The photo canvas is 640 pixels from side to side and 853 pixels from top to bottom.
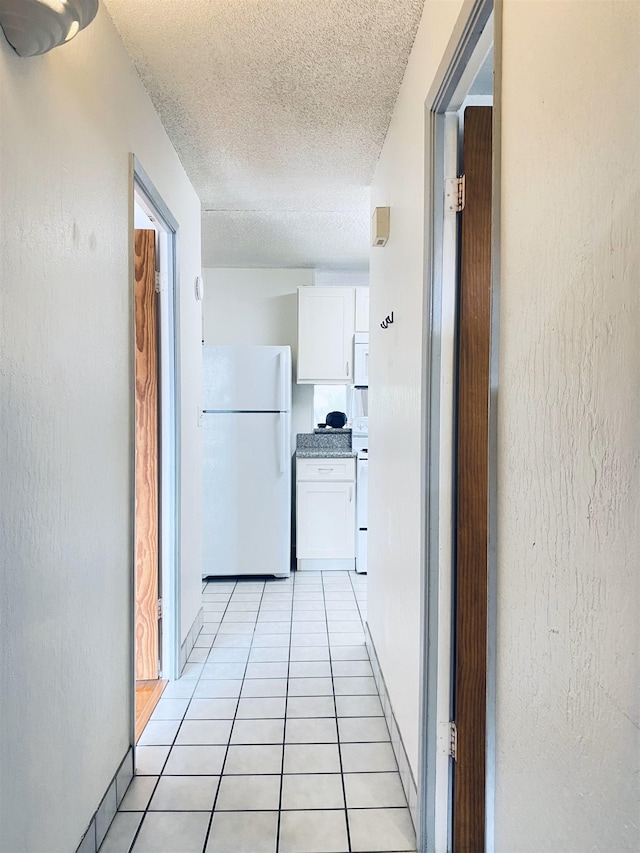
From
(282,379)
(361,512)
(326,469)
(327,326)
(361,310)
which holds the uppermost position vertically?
(361,310)

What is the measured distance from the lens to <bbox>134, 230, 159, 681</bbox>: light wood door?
8.52ft

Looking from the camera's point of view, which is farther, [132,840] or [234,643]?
[234,643]

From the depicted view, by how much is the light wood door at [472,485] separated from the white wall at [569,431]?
0.62 m

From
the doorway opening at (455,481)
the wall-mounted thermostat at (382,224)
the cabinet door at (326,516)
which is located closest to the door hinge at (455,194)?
the doorway opening at (455,481)

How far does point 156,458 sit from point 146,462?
48 millimetres

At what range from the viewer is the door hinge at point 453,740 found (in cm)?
158

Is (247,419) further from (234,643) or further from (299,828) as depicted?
(299,828)

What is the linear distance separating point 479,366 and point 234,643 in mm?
2192

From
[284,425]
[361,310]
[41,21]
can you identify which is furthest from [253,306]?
[41,21]

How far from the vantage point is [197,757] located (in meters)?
2.06

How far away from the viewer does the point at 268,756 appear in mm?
2072

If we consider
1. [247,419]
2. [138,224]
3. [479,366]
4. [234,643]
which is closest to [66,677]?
[479,366]

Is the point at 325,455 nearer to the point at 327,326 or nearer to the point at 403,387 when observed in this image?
the point at 327,326

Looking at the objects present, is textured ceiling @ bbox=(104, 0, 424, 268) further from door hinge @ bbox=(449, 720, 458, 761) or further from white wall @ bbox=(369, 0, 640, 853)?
door hinge @ bbox=(449, 720, 458, 761)
